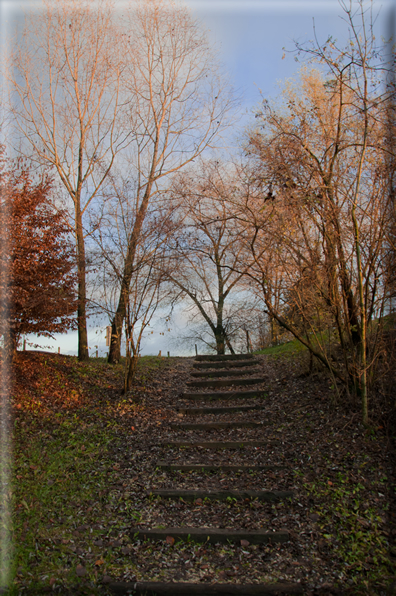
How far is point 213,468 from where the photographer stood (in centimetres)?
450

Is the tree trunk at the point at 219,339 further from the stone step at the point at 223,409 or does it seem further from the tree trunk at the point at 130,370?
the stone step at the point at 223,409

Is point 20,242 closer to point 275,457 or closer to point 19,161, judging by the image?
point 19,161

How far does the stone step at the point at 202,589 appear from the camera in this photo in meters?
2.90

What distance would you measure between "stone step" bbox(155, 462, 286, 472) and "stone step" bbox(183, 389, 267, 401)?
7.75 ft

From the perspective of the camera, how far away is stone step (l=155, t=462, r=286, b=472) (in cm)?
439

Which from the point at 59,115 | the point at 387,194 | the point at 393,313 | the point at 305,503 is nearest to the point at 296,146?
the point at 387,194

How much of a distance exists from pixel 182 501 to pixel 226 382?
372 centimetres

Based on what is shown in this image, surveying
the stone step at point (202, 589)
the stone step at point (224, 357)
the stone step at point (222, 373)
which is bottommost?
the stone step at point (202, 589)

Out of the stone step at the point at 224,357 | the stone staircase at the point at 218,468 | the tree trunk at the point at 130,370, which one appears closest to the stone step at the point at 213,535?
the stone staircase at the point at 218,468

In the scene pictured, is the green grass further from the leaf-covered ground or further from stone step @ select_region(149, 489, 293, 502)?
stone step @ select_region(149, 489, 293, 502)

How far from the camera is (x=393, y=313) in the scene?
473 centimetres

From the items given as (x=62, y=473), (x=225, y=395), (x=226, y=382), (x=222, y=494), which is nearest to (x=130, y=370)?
(x=225, y=395)

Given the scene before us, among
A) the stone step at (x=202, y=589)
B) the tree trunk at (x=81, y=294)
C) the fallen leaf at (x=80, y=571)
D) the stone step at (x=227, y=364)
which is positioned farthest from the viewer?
the stone step at (x=227, y=364)

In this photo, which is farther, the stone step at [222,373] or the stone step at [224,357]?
the stone step at [224,357]
